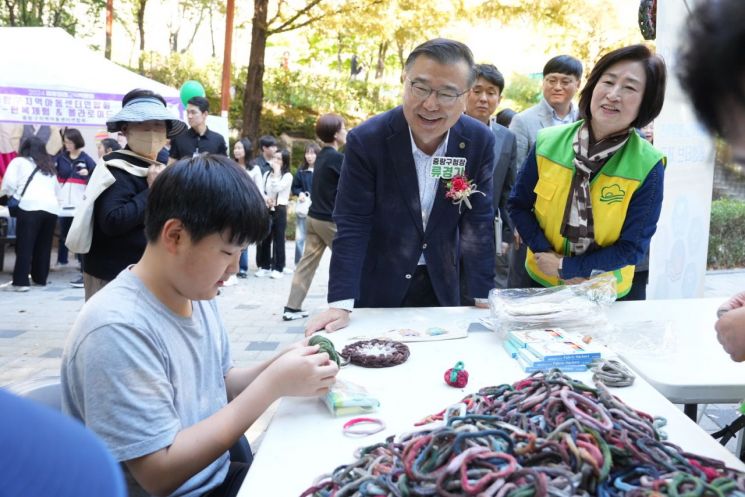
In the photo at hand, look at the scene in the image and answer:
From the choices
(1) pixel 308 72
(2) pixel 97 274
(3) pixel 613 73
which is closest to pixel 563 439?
(3) pixel 613 73

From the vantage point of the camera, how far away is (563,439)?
37.3 inches

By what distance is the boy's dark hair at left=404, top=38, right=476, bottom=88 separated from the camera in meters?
1.99

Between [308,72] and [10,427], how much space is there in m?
18.5

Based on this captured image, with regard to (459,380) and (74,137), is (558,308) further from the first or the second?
(74,137)

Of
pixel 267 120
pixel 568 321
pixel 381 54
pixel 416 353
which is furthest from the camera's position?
pixel 381 54

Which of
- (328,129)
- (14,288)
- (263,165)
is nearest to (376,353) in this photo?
(328,129)

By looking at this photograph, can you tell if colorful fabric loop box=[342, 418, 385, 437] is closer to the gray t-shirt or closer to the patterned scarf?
the gray t-shirt

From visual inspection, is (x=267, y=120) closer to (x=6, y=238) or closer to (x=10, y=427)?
(x=6, y=238)

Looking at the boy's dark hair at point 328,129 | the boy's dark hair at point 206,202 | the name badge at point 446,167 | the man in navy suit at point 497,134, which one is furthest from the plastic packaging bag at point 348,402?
the boy's dark hair at point 328,129

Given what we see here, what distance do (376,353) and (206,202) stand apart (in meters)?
0.64

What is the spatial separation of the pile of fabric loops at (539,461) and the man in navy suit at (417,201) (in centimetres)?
102

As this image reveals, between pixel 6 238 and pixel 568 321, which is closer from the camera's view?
pixel 568 321

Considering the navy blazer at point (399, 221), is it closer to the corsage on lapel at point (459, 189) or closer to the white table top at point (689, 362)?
the corsage on lapel at point (459, 189)

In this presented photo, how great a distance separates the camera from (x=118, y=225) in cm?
273
